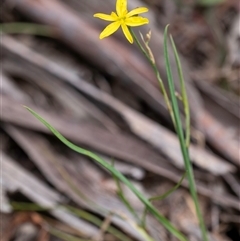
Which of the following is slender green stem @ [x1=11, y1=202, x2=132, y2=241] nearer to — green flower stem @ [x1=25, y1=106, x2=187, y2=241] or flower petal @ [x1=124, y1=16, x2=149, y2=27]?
green flower stem @ [x1=25, y1=106, x2=187, y2=241]

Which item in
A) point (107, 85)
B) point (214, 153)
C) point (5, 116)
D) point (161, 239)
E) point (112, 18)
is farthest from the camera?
point (107, 85)

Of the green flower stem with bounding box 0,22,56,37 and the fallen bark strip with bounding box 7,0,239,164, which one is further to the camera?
the green flower stem with bounding box 0,22,56,37

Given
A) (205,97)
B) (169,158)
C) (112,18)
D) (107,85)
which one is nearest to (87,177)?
(169,158)

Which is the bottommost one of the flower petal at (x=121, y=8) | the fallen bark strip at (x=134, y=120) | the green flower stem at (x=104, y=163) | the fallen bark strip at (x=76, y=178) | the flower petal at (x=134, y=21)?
the green flower stem at (x=104, y=163)

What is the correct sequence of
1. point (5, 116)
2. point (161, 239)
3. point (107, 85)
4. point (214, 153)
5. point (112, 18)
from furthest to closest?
point (107, 85), point (214, 153), point (5, 116), point (161, 239), point (112, 18)

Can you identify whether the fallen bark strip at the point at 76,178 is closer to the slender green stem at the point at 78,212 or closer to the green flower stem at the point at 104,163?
the slender green stem at the point at 78,212

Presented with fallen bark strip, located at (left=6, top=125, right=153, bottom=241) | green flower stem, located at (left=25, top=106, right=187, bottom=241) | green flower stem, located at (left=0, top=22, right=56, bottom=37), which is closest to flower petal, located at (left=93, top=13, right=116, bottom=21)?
green flower stem, located at (left=25, top=106, right=187, bottom=241)

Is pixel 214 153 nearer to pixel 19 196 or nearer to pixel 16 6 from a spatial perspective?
pixel 19 196

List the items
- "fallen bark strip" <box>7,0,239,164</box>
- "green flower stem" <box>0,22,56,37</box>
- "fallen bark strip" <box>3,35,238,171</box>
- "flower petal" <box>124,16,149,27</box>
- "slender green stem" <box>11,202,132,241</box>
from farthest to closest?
1. "green flower stem" <box>0,22,56,37</box>
2. "fallen bark strip" <box>7,0,239,164</box>
3. "fallen bark strip" <box>3,35,238,171</box>
4. "slender green stem" <box>11,202,132,241</box>
5. "flower petal" <box>124,16,149,27</box>

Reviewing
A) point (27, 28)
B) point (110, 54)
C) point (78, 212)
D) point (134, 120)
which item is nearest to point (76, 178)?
point (78, 212)

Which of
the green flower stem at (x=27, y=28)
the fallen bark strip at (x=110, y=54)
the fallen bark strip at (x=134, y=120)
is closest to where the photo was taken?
the fallen bark strip at (x=134, y=120)

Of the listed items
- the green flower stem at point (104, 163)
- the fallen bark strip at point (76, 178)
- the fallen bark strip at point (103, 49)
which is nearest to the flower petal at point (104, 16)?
the green flower stem at point (104, 163)
